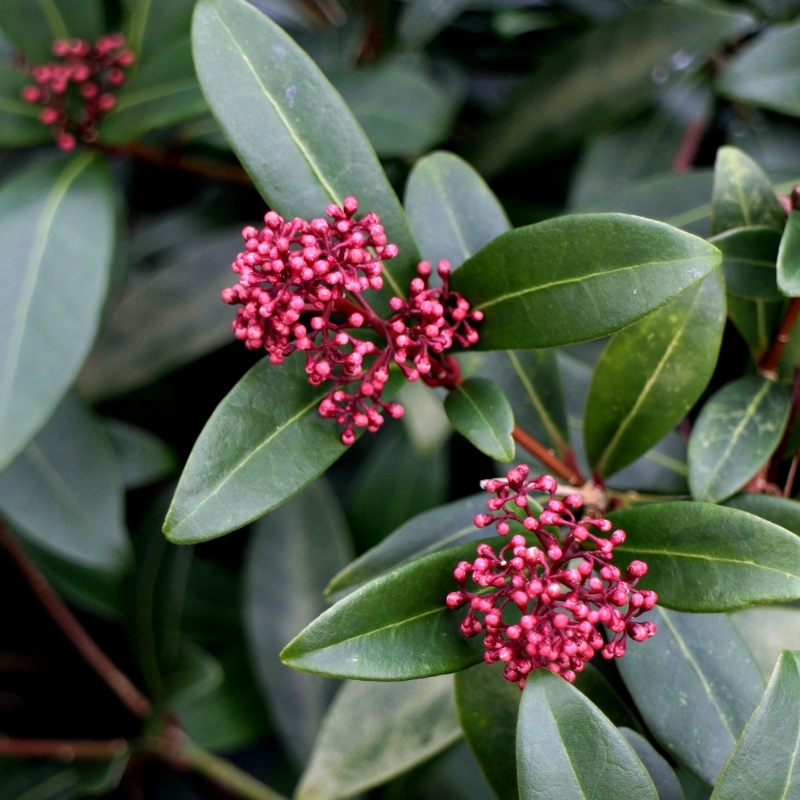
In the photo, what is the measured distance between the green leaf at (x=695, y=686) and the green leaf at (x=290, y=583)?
0.81 meters

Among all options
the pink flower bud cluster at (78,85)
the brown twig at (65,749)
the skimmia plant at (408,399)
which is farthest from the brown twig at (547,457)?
the brown twig at (65,749)

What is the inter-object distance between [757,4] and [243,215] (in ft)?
3.74

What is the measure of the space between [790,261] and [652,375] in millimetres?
216

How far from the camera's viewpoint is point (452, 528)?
99 cm

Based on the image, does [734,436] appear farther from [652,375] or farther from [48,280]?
[48,280]

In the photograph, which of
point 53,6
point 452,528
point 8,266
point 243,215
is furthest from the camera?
point 243,215

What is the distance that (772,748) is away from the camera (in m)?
0.73

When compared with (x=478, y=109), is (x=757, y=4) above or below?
above

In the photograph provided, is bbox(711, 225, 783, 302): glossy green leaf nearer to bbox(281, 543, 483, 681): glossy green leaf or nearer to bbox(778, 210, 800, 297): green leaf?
bbox(778, 210, 800, 297): green leaf

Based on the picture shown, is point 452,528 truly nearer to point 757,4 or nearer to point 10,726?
point 757,4

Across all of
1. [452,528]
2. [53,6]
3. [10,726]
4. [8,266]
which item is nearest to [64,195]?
[8,266]

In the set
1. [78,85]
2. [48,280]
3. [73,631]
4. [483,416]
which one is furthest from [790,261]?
[73,631]

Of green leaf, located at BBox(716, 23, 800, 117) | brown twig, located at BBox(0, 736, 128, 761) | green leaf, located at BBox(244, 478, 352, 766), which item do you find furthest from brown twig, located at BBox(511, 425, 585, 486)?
brown twig, located at BBox(0, 736, 128, 761)

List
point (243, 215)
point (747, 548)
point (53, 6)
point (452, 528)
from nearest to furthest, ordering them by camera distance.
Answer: point (747, 548)
point (452, 528)
point (53, 6)
point (243, 215)
